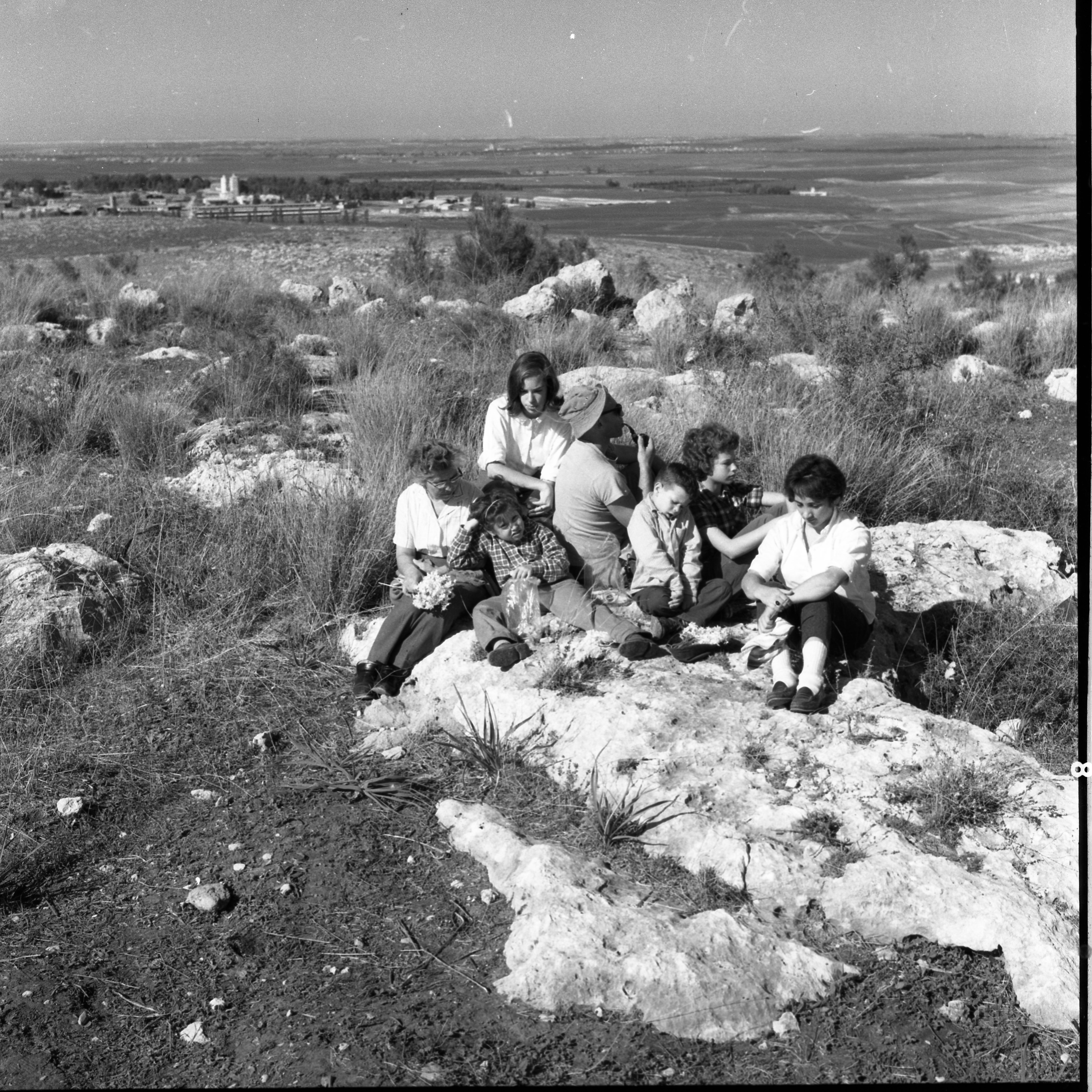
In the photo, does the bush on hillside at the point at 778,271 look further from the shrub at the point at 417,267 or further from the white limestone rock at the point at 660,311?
the shrub at the point at 417,267

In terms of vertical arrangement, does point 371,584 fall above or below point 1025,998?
above

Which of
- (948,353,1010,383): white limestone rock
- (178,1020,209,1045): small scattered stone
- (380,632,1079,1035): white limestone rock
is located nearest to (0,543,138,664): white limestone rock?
(380,632,1079,1035): white limestone rock

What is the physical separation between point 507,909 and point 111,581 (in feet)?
9.00

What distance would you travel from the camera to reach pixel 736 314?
12711 millimetres

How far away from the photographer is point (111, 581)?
5055 mm

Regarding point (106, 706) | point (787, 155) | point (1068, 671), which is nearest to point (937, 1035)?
point (1068, 671)

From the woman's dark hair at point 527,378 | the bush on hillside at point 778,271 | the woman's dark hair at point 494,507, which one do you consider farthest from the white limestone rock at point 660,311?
the woman's dark hair at point 494,507

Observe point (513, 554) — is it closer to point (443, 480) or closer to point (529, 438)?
point (443, 480)

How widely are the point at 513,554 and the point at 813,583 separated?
129cm

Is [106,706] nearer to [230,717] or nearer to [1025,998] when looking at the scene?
[230,717]

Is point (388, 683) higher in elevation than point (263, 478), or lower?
lower

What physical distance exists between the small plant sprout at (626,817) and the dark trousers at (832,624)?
36.7 inches

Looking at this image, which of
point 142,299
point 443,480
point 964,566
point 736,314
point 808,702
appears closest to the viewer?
point 808,702

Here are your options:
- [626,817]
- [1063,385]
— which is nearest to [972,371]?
[1063,385]
